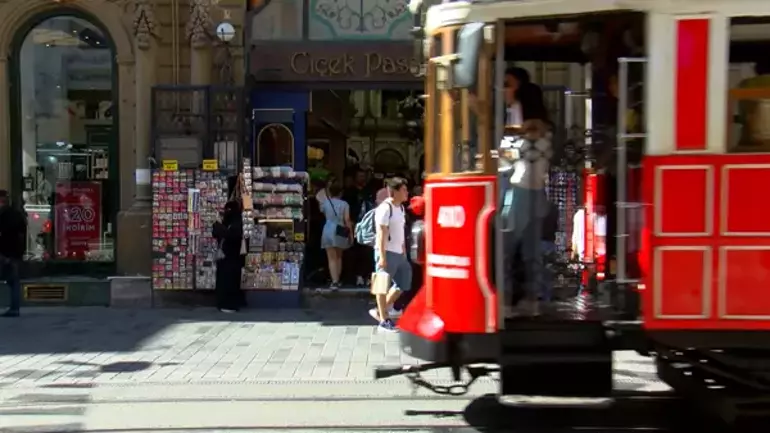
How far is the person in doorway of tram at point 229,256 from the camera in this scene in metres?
12.4

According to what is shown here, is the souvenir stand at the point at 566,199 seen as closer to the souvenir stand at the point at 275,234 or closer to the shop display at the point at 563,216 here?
the shop display at the point at 563,216

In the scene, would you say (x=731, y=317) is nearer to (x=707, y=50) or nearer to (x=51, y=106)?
(x=707, y=50)

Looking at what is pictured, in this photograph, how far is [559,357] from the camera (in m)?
5.75

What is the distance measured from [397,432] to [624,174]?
2390 millimetres

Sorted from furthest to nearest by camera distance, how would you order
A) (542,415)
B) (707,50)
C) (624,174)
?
(542,415)
(624,174)
(707,50)

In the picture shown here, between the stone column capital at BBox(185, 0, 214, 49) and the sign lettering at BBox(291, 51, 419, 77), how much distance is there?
1.28m

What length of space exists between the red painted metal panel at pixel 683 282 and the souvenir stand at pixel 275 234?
26.1 feet

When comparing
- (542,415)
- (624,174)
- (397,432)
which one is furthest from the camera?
(542,415)

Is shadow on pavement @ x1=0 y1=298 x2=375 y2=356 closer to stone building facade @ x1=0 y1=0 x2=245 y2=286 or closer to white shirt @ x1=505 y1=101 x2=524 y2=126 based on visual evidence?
stone building facade @ x1=0 y1=0 x2=245 y2=286

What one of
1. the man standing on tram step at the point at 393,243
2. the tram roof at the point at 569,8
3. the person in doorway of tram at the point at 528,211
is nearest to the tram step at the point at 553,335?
the person in doorway of tram at the point at 528,211

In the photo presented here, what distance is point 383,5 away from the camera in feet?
44.4

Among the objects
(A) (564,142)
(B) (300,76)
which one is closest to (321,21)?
(B) (300,76)

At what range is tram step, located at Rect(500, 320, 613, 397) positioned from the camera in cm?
576

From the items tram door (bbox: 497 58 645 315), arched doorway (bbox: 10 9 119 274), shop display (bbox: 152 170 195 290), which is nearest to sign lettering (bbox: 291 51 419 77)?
shop display (bbox: 152 170 195 290)
